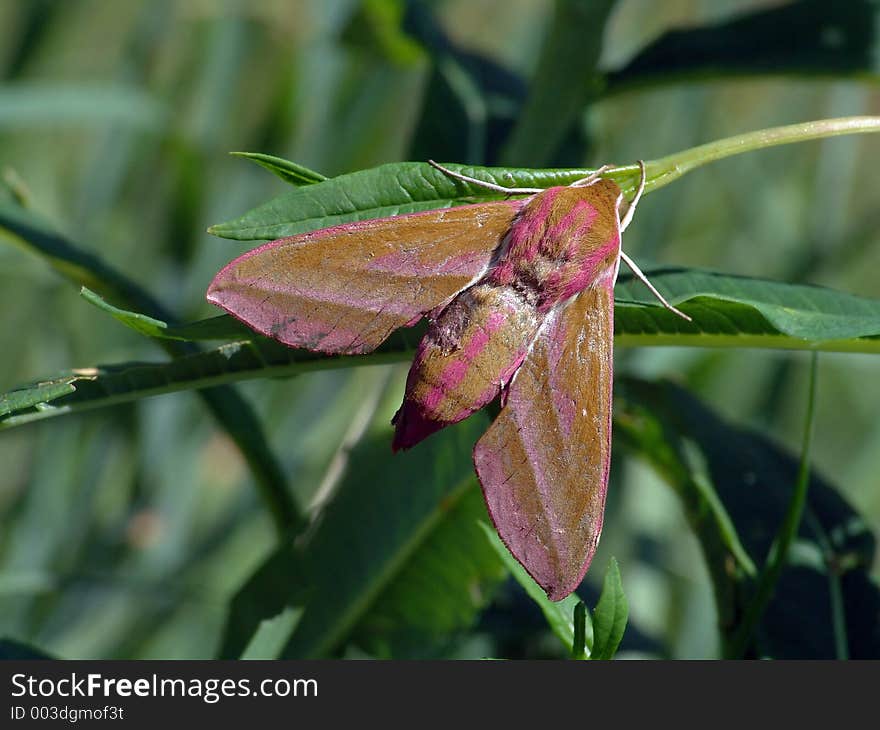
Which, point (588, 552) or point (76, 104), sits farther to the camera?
point (76, 104)

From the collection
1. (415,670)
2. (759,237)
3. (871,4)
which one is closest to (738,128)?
(759,237)

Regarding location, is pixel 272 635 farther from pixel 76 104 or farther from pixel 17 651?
pixel 76 104

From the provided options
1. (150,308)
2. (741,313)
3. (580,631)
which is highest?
(150,308)

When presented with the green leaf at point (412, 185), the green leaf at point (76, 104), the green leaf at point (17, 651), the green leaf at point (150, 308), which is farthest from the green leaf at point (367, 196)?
the green leaf at point (76, 104)

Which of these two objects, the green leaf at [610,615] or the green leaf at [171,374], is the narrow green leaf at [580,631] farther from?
the green leaf at [171,374]

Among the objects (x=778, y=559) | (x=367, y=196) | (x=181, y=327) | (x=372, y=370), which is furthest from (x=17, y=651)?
(x=372, y=370)

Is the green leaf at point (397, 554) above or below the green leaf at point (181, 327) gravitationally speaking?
below

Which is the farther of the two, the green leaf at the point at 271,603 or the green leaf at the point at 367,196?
the green leaf at the point at 271,603

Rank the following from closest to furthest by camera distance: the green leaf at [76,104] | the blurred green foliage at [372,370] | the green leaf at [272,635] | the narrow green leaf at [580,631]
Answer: the narrow green leaf at [580,631] < the green leaf at [272,635] < the blurred green foliage at [372,370] < the green leaf at [76,104]
